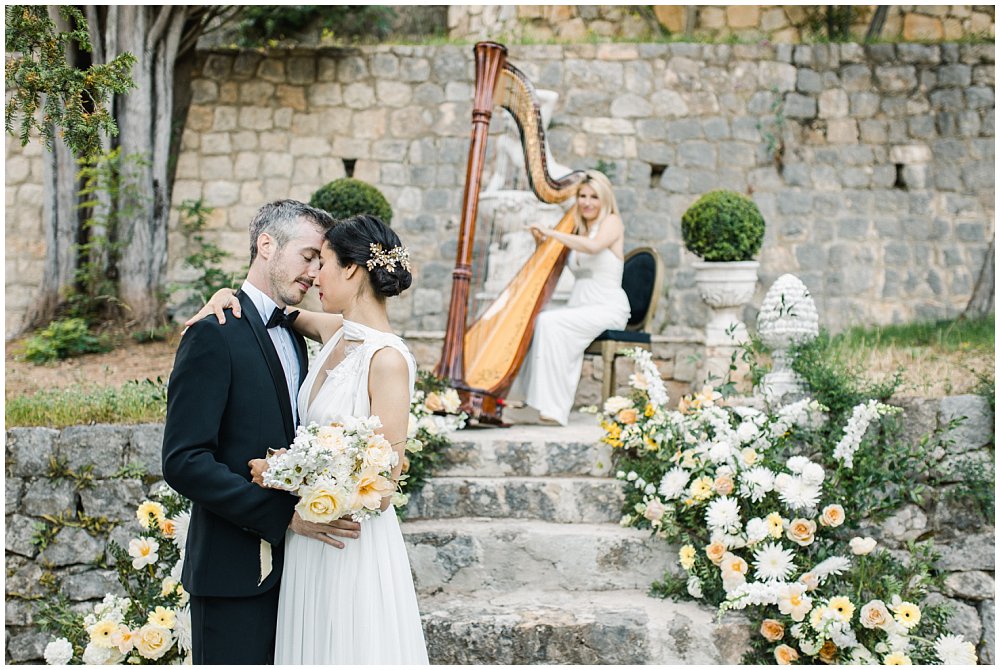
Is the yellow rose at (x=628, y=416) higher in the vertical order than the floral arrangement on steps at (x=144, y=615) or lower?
higher

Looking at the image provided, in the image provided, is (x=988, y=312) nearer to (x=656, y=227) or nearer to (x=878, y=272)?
(x=878, y=272)

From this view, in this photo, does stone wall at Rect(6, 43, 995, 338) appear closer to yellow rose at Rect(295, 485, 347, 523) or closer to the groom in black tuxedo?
the groom in black tuxedo

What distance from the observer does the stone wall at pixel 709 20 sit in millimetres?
8078

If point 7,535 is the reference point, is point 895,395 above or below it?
above

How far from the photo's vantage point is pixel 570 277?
20.0ft

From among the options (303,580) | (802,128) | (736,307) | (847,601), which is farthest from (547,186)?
(802,128)

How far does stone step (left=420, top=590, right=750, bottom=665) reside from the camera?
9.67 feet

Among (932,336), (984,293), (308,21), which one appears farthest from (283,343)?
(308,21)

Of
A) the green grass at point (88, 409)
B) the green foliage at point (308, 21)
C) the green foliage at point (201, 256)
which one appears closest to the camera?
the green grass at point (88, 409)

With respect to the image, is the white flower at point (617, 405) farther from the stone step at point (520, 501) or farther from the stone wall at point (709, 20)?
the stone wall at point (709, 20)

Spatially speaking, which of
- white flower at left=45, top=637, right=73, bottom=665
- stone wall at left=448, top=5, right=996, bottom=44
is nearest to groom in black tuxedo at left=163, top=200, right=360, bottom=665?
white flower at left=45, top=637, right=73, bottom=665

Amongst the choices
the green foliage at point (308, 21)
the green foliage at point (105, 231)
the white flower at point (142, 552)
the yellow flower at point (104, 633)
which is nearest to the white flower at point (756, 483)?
the white flower at point (142, 552)

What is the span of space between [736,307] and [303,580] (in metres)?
3.71

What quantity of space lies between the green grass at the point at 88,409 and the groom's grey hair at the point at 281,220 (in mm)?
2031
